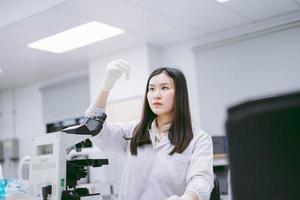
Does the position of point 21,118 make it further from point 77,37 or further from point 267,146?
point 267,146

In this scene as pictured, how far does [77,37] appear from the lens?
4.07 m

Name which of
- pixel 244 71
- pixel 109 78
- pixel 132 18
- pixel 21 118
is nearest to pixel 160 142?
pixel 109 78

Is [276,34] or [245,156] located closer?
[245,156]

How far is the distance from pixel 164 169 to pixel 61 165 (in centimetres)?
Answer: 37

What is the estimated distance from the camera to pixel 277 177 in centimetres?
39

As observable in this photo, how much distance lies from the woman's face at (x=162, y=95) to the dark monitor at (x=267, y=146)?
3.32ft

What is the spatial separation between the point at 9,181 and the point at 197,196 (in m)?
0.73

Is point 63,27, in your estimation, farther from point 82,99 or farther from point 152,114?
point 152,114

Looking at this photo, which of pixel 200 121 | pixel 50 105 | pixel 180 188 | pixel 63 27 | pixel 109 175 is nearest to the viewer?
pixel 180 188

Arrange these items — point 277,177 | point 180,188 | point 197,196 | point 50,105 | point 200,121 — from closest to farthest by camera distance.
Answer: point 277,177
point 197,196
point 180,188
point 200,121
point 50,105

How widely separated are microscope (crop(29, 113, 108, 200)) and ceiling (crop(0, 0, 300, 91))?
6.28 ft

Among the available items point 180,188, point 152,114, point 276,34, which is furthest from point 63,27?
point 180,188

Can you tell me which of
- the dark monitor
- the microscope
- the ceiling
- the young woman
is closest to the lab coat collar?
the young woman

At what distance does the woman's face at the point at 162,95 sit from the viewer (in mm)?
1426
